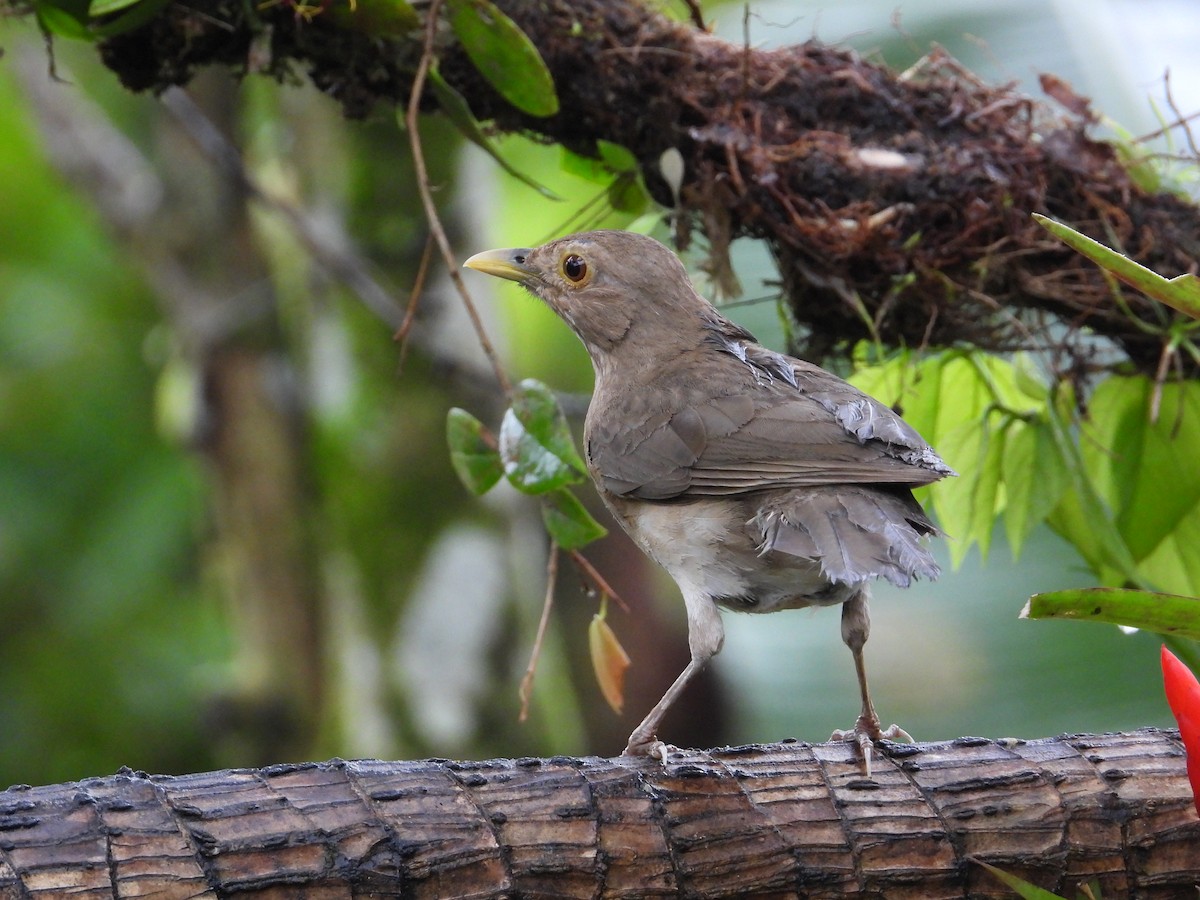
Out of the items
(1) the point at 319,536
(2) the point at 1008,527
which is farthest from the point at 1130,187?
(1) the point at 319,536

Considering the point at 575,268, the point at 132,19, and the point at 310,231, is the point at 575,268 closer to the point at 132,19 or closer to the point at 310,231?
the point at 132,19

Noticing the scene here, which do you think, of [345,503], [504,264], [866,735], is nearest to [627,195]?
[504,264]

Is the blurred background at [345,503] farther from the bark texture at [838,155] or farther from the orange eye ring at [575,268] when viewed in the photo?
the bark texture at [838,155]

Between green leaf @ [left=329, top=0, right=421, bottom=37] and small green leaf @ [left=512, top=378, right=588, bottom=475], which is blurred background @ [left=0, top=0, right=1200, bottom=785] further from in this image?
small green leaf @ [left=512, top=378, right=588, bottom=475]

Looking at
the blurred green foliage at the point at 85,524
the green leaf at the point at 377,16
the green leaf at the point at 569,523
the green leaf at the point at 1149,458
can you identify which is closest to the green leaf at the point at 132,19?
the green leaf at the point at 377,16

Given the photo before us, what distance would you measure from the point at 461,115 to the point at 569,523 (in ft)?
3.53

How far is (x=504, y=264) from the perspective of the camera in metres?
3.74

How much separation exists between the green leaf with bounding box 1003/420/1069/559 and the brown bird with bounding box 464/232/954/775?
58cm

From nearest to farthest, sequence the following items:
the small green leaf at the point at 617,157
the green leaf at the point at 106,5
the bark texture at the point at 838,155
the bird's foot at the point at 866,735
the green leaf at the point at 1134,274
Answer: the green leaf at the point at 1134,274, the bird's foot at the point at 866,735, the green leaf at the point at 106,5, the bark texture at the point at 838,155, the small green leaf at the point at 617,157

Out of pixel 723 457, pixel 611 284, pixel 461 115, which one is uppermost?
pixel 461 115

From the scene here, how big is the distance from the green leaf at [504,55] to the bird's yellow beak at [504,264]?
0.60 meters

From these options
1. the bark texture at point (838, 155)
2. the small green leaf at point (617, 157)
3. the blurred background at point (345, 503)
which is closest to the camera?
the bark texture at point (838, 155)

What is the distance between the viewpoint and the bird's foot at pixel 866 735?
2.56 m

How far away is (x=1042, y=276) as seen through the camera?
3508 millimetres
